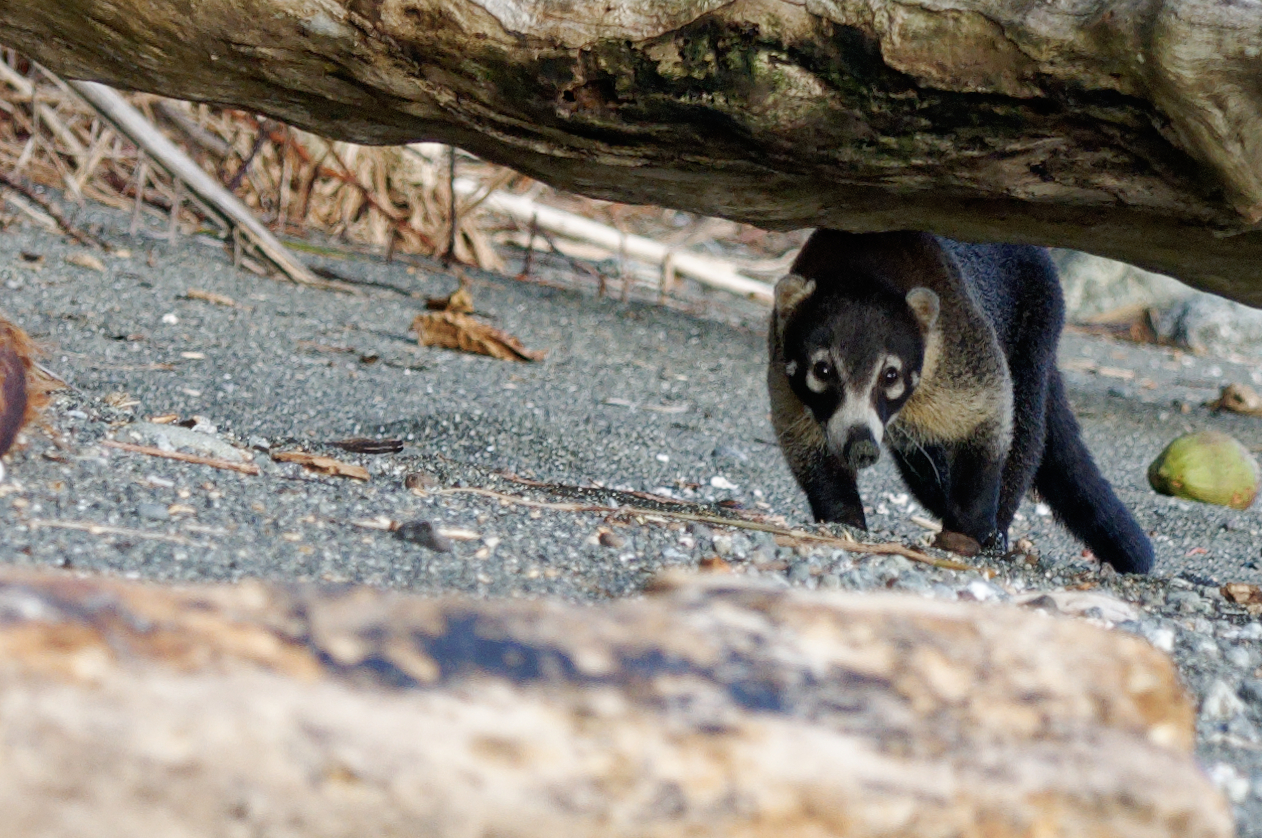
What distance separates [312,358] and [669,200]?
2620 mm

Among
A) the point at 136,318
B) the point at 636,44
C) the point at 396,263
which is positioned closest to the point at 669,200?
the point at 636,44

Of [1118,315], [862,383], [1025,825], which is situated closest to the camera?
[1025,825]

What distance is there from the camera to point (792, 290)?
14.7 feet

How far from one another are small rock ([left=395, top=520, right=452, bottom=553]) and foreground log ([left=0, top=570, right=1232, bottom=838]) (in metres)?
1.26

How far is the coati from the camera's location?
14.2 ft

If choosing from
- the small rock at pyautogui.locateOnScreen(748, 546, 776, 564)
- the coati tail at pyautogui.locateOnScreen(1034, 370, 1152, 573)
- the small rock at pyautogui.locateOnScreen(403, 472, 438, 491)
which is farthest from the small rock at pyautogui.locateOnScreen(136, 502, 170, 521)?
the coati tail at pyautogui.locateOnScreen(1034, 370, 1152, 573)

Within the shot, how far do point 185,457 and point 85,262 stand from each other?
387 cm

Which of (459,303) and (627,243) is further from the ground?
(627,243)

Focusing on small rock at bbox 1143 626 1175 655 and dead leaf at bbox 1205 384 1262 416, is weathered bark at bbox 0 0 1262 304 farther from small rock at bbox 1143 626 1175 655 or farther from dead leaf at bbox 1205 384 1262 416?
dead leaf at bbox 1205 384 1262 416

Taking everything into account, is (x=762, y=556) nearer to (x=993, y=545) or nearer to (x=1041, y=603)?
(x=1041, y=603)

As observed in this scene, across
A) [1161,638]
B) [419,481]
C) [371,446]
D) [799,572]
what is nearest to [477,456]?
[371,446]

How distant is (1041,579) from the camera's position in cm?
373

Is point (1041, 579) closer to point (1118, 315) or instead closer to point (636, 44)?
point (636, 44)

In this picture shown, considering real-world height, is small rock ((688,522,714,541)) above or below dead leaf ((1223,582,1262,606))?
below
